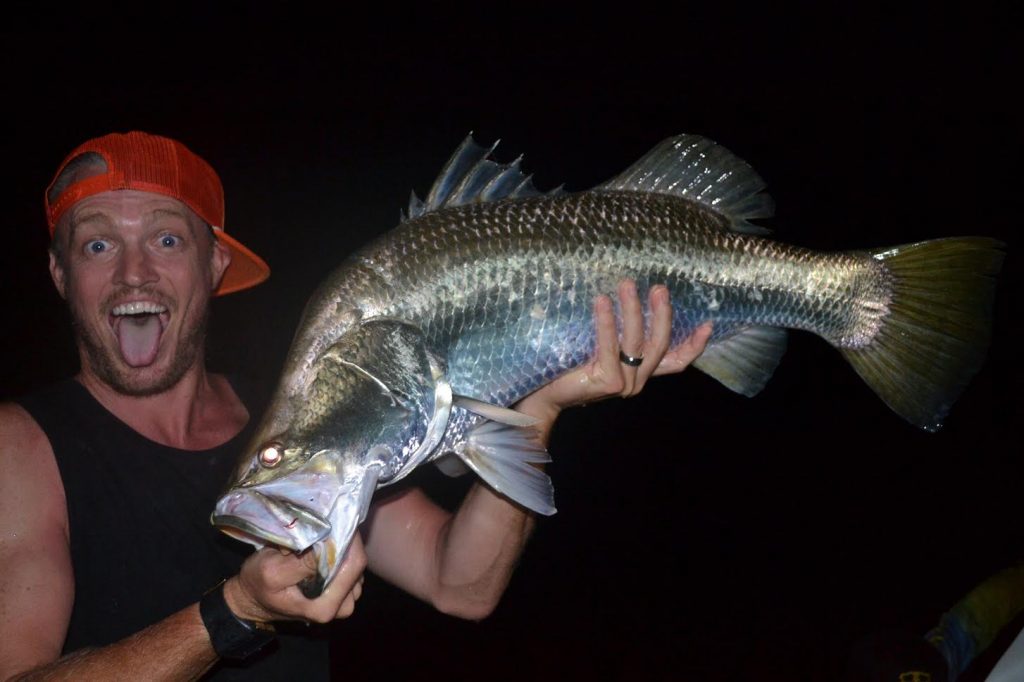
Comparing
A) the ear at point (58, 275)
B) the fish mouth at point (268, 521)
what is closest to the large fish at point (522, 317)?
the fish mouth at point (268, 521)

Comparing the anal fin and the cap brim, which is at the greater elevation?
the anal fin

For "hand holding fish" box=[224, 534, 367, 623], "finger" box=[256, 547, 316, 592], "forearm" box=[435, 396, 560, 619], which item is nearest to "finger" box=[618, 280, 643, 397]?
"forearm" box=[435, 396, 560, 619]

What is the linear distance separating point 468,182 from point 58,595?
171cm

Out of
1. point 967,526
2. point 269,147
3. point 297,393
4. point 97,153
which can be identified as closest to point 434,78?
point 269,147

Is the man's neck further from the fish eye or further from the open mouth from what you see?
the fish eye

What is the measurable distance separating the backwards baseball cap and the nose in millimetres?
A: 224

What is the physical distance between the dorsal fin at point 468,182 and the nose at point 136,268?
109 centimetres

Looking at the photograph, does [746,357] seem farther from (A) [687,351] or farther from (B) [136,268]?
(B) [136,268]

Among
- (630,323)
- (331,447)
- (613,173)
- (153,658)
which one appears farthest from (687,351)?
(613,173)

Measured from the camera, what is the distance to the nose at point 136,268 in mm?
2420

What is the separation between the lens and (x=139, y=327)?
261 centimetres

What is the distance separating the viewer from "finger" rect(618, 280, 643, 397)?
201 centimetres

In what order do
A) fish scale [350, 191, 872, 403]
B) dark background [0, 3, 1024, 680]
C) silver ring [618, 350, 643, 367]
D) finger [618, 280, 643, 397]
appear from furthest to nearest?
dark background [0, 3, 1024, 680] < silver ring [618, 350, 643, 367] < finger [618, 280, 643, 397] < fish scale [350, 191, 872, 403]

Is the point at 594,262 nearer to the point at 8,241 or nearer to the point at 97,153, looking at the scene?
the point at 97,153
